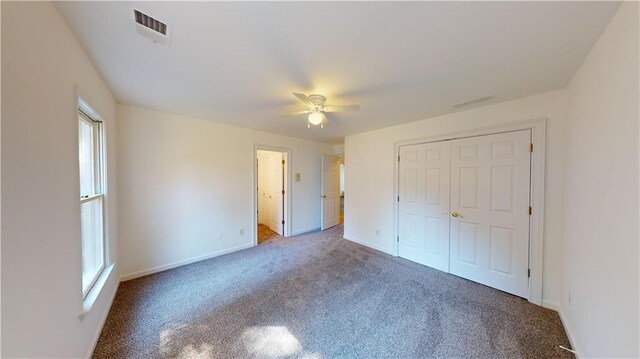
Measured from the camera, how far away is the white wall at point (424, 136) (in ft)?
7.10

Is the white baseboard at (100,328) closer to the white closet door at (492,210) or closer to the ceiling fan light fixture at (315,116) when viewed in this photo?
the ceiling fan light fixture at (315,116)

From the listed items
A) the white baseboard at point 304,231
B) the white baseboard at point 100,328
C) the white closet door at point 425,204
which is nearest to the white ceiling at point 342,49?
the white closet door at point 425,204

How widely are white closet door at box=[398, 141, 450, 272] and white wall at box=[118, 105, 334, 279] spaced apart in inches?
105

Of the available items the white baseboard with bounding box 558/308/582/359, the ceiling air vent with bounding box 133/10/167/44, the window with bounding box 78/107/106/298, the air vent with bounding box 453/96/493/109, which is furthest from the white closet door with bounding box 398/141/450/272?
the window with bounding box 78/107/106/298

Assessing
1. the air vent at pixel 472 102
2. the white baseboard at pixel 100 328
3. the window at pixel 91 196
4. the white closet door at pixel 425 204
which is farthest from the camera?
the white closet door at pixel 425 204

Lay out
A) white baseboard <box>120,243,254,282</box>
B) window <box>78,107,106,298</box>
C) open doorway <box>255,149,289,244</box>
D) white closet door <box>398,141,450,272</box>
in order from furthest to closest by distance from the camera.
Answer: open doorway <box>255,149,289,244</box>
white closet door <box>398,141,450,272</box>
white baseboard <box>120,243,254,282</box>
window <box>78,107,106,298</box>

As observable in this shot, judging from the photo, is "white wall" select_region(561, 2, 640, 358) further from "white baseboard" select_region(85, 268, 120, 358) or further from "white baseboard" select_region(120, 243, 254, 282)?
"white baseboard" select_region(120, 243, 254, 282)

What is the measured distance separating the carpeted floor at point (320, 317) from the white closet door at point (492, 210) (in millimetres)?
230

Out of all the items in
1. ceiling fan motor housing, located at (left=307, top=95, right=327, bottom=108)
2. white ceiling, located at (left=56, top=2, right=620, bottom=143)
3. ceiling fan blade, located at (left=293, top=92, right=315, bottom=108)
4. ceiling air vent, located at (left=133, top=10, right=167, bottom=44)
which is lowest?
ceiling fan blade, located at (left=293, top=92, right=315, bottom=108)

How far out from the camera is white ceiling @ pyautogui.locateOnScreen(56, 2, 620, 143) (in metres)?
1.15

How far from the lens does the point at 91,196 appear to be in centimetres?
194

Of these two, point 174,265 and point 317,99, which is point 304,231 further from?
point 317,99

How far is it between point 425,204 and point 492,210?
2.65 ft

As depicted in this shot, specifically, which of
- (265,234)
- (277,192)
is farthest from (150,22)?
(265,234)
